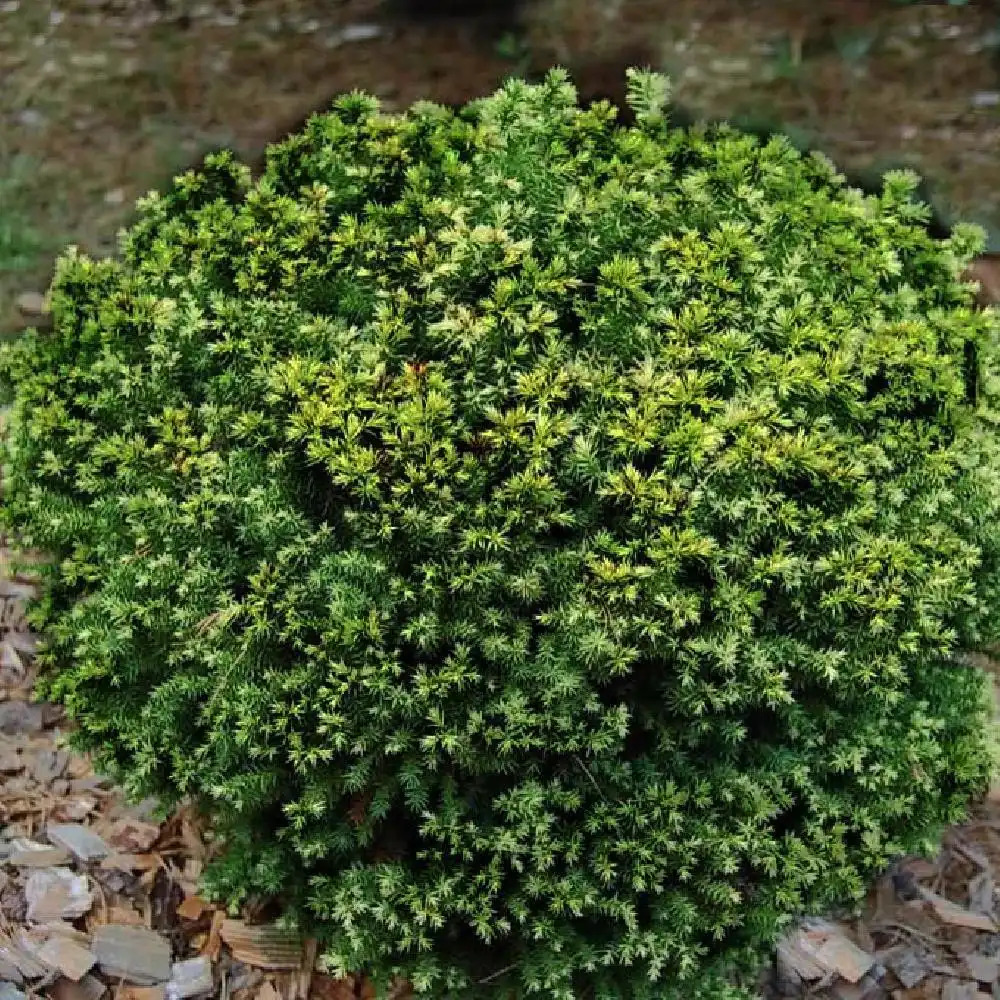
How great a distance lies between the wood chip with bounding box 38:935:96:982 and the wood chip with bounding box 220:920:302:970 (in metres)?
0.32

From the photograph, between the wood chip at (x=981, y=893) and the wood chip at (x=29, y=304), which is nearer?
the wood chip at (x=981, y=893)

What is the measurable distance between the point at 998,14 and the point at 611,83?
1.29 meters

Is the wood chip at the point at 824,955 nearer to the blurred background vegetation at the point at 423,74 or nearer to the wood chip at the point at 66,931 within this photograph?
the wood chip at the point at 66,931

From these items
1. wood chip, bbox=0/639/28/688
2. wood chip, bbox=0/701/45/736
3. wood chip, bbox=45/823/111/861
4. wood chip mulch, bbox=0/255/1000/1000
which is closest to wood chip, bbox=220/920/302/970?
wood chip mulch, bbox=0/255/1000/1000

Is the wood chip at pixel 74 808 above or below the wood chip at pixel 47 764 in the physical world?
below

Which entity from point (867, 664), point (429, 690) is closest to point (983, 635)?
point (867, 664)

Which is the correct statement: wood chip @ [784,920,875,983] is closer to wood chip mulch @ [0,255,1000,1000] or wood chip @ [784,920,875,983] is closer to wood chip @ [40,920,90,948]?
wood chip mulch @ [0,255,1000,1000]

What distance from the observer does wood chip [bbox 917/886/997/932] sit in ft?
10.5

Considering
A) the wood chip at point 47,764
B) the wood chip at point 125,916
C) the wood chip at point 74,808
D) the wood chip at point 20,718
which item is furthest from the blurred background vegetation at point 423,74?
the wood chip at point 125,916

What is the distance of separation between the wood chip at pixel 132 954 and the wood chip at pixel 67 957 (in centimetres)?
3

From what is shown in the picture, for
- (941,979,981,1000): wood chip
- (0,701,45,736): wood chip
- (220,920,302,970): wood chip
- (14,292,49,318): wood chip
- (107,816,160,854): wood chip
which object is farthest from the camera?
Result: (14,292,49,318): wood chip

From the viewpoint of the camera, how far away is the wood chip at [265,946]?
2.94 m

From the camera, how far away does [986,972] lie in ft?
10.2

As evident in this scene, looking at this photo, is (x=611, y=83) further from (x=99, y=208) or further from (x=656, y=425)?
(x=656, y=425)
